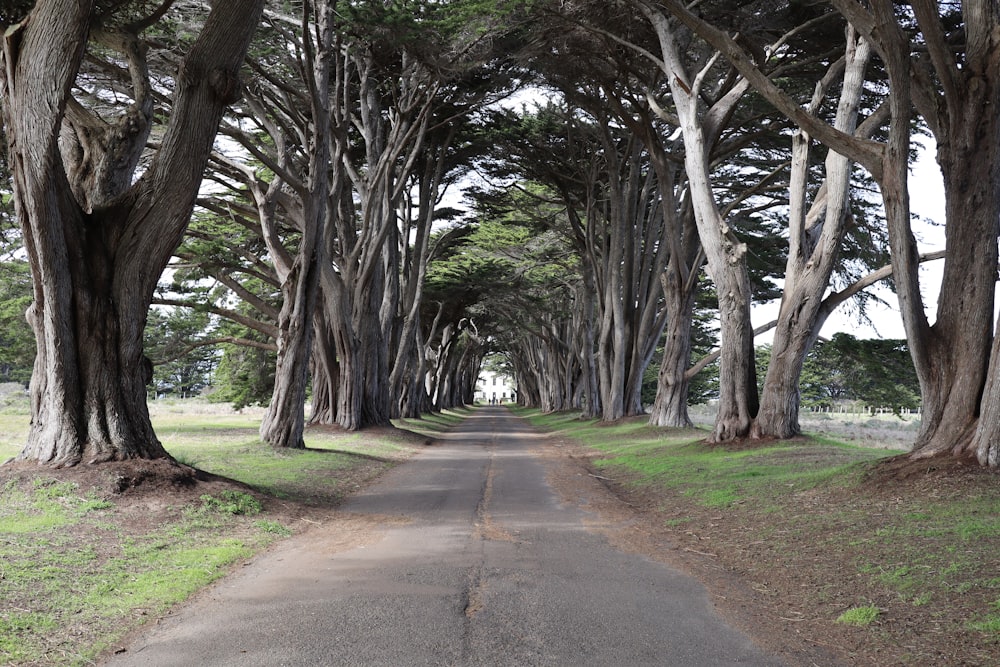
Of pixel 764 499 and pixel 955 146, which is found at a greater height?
pixel 955 146

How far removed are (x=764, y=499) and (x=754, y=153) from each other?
1580 cm

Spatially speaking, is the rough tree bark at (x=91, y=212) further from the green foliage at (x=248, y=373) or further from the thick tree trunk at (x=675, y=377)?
the green foliage at (x=248, y=373)

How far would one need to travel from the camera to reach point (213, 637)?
15.5 ft

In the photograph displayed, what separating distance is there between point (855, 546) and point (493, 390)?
166 metres

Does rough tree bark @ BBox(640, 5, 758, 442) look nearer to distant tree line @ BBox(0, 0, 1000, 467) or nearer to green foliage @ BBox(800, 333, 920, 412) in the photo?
distant tree line @ BBox(0, 0, 1000, 467)

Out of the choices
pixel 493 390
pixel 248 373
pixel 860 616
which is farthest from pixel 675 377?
pixel 493 390

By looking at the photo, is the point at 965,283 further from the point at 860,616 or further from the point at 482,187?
the point at 482,187

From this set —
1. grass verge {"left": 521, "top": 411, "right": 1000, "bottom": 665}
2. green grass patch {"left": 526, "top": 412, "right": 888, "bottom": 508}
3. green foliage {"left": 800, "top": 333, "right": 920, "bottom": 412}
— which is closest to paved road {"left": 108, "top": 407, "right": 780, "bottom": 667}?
grass verge {"left": 521, "top": 411, "right": 1000, "bottom": 665}

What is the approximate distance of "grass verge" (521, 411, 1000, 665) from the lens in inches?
198

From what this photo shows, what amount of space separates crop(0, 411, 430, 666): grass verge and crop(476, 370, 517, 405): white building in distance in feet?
507

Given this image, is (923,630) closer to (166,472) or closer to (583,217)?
(166,472)

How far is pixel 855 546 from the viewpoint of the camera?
683 cm

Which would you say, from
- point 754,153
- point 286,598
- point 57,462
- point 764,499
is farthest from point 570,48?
point 286,598

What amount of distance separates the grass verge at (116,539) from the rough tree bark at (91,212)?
2.41ft
